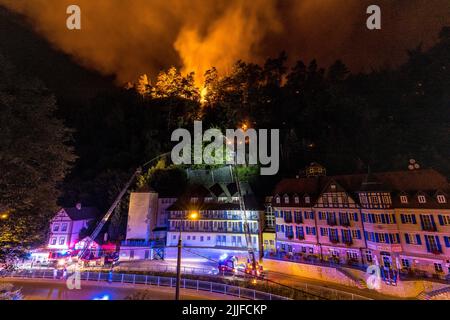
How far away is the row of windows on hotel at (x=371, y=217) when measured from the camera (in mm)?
17281

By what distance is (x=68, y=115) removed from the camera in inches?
1970

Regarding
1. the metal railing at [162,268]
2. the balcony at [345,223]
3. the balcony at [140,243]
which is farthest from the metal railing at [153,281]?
the balcony at [345,223]

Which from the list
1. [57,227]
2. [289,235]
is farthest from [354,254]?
[57,227]

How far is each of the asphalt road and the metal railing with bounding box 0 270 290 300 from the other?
36 centimetres

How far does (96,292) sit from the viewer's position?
1361 cm

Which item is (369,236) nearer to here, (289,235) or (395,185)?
(395,185)

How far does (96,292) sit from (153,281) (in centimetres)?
346

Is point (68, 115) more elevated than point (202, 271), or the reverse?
point (68, 115)

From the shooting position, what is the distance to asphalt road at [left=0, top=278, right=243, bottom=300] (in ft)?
42.3

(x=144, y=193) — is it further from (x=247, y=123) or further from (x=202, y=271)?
(x=247, y=123)
